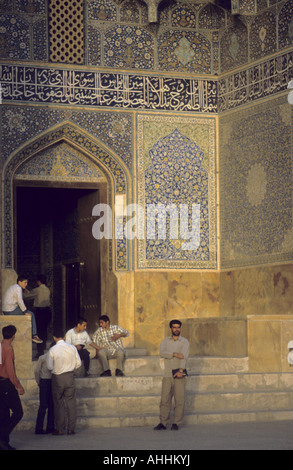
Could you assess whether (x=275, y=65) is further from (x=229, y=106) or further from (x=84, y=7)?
(x=84, y=7)

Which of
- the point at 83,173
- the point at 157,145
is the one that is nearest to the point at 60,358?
the point at 83,173

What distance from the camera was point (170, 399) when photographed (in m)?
10.0

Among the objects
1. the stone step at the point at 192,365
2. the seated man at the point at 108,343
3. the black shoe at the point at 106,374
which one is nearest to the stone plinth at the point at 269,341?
the stone step at the point at 192,365

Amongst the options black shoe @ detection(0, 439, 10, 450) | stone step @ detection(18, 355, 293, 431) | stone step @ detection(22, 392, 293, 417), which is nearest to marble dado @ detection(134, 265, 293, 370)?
stone step @ detection(18, 355, 293, 431)

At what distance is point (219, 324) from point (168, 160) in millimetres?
2828

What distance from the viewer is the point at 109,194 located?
550 inches

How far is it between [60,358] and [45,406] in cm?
52

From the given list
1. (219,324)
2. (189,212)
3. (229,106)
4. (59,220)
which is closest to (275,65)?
(229,106)

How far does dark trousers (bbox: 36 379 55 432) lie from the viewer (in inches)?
388

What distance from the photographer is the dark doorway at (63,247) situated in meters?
14.2

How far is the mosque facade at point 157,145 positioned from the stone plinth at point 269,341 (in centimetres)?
122

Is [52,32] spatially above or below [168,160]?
above

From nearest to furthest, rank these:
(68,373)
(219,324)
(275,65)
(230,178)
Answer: (68,373), (219,324), (275,65), (230,178)

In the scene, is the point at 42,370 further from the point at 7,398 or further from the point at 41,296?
the point at 41,296
